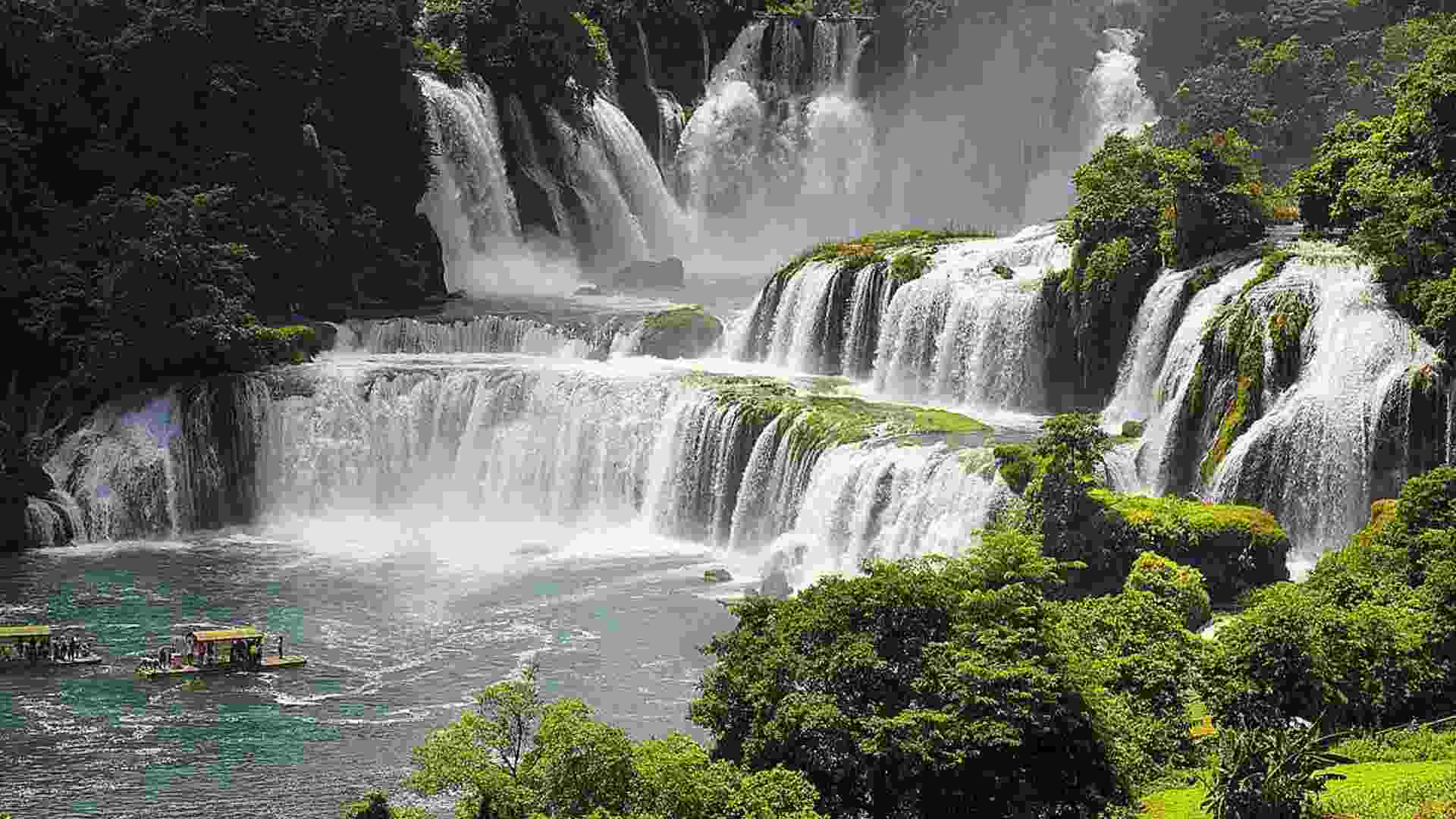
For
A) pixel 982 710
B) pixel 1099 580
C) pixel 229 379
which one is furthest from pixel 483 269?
pixel 982 710

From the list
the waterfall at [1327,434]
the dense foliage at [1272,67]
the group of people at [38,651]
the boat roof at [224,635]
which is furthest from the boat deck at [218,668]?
the dense foliage at [1272,67]

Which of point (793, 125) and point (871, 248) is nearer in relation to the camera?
point (871, 248)

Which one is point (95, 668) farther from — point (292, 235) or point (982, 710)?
point (292, 235)

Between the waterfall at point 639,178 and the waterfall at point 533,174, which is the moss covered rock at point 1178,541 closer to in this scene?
the waterfall at point 533,174

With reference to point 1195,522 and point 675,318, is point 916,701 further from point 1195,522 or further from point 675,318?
point 675,318

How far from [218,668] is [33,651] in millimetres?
3539

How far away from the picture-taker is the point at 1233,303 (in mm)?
32688

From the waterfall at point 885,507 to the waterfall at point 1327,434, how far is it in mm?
4786

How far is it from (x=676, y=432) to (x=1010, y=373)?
8371 millimetres

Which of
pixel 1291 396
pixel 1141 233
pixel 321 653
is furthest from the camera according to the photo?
pixel 1141 233

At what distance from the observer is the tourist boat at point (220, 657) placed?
29.2 m

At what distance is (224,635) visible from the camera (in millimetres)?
29422

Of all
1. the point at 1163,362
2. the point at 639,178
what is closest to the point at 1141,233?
the point at 1163,362

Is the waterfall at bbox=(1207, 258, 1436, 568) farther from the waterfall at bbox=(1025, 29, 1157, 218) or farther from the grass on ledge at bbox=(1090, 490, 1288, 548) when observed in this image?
the waterfall at bbox=(1025, 29, 1157, 218)
